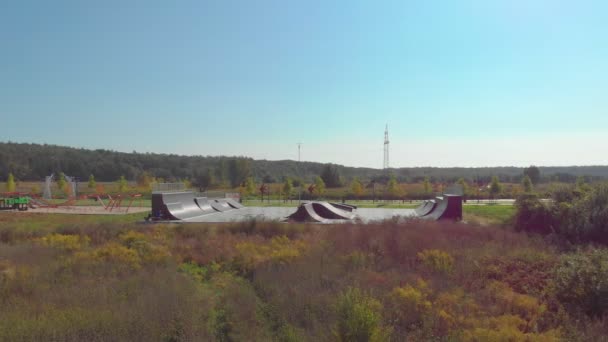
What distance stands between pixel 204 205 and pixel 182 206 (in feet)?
10.5

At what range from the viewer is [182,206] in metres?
27.5

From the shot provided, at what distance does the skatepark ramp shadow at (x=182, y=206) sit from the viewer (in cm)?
2516

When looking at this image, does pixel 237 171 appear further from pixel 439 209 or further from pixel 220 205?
pixel 439 209

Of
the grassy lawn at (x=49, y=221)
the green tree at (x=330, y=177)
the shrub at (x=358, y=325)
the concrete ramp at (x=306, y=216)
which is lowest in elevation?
the grassy lawn at (x=49, y=221)

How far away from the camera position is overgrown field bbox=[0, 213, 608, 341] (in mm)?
5754

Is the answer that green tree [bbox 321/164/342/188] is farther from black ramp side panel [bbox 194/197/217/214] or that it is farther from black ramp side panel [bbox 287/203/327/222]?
black ramp side panel [bbox 287/203/327/222]

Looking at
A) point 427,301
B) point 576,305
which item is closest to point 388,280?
point 427,301

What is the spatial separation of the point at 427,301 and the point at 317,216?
17.5 m

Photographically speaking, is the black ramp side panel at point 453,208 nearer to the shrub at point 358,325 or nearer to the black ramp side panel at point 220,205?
the black ramp side panel at point 220,205

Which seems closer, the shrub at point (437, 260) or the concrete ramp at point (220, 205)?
the shrub at point (437, 260)

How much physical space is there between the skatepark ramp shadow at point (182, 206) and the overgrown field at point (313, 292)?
12.1 metres

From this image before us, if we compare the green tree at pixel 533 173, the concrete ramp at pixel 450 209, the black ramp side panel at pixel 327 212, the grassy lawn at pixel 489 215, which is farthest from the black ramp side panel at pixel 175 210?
the green tree at pixel 533 173

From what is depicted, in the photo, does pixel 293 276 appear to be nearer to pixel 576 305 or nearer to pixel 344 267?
pixel 344 267

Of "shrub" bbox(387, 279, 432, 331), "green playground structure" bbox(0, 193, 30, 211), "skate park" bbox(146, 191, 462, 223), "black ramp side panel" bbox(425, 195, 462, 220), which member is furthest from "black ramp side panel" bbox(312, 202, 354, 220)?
"green playground structure" bbox(0, 193, 30, 211)
